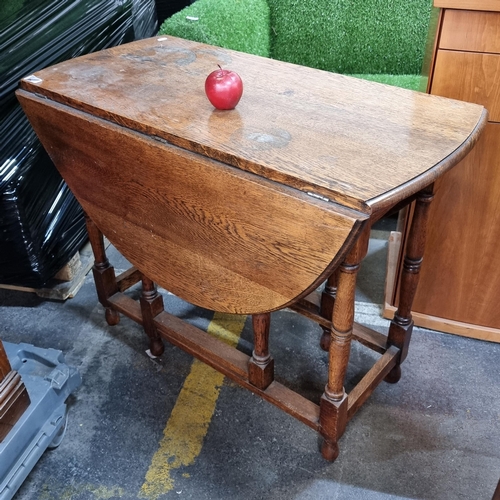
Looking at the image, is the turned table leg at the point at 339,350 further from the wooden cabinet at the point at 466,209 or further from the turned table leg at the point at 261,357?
the wooden cabinet at the point at 466,209

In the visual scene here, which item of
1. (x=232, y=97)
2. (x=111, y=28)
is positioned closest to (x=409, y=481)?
(x=232, y=97)

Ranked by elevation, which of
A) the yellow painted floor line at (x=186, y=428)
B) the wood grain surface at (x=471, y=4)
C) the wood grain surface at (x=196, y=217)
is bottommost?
the yellow painted floor line at (x=186, y=428)

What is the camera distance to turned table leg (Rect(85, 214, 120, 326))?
1848 mm

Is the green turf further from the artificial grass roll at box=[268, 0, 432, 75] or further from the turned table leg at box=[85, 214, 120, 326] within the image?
the turned table leg at box=[85, 214, 120, 326]

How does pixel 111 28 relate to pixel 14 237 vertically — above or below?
above

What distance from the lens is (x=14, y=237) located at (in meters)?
1.92

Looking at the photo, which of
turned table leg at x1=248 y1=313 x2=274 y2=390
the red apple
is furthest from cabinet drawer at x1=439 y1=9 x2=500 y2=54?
turned table leg at x1=248 y1=313 x2=274 y2=390

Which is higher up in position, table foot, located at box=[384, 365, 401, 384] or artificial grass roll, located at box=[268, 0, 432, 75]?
artificial grass roll, located at box=[268, 0, 432, 75]

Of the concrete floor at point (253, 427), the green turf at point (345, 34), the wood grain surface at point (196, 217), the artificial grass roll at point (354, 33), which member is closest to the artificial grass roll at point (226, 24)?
the green turf at point (345, 34)

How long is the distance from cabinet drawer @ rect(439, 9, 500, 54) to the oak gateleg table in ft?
0.64

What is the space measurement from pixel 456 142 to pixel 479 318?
3.12 feet

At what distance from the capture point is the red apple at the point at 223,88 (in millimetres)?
1331

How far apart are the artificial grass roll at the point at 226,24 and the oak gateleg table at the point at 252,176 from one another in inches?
16.2

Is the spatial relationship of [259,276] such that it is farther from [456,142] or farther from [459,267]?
[459,267]
